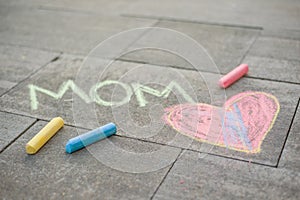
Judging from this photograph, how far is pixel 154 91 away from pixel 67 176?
1.68m

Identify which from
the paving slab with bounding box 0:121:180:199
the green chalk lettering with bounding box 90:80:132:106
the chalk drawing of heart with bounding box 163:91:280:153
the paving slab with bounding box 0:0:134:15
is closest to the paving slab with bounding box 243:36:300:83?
the chalk drawing of heart with bounding box 163:91:280:153

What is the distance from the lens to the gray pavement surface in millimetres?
3682

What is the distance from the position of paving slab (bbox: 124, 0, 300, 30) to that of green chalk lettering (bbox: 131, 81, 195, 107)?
2264 millimetres

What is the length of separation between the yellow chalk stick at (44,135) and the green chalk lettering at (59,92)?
21.7 inches

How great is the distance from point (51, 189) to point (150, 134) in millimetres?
1127

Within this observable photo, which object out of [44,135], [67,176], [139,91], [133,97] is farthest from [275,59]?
[67,176]

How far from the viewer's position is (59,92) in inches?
203

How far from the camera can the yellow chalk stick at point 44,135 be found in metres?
4.07

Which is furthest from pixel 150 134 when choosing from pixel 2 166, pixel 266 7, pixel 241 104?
pixel 266 7

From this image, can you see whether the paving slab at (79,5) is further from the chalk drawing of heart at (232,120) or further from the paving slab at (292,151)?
the paving slab at (292,151)

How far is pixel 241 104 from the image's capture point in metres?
4.74

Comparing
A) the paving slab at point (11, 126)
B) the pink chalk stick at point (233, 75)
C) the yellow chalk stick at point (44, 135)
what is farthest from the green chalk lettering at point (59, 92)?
the pink chalk stick at point (233, 75)

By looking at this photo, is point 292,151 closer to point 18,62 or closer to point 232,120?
point 232,120

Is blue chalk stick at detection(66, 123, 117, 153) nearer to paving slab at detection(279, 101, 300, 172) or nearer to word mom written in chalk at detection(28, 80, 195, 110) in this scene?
word mom written in chalk at detection(28, 80, 195, 110)
